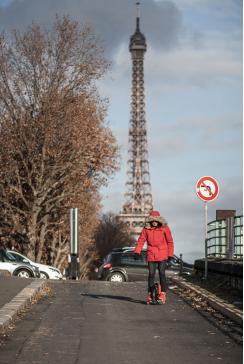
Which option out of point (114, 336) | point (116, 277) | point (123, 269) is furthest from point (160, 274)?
point (123, 269)

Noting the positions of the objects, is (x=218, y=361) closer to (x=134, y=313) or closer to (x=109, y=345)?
(x=109, y=345)

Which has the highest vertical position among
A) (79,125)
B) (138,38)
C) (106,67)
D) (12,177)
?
(138,38)

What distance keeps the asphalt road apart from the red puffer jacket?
36.9 inches

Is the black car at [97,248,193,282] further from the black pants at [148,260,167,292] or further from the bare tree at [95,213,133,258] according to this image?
the bare tree at [95,213,133,258]

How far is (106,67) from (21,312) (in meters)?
30.1

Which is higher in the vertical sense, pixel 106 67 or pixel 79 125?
pixel 106 67

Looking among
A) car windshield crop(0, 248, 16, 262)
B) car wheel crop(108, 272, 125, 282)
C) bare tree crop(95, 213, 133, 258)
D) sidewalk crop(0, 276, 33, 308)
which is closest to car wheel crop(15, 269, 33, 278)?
car windshield crop(0, 248, 16, 262)

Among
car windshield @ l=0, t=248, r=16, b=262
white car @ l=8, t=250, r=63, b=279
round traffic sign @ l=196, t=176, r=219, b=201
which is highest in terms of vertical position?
round traffic sign @ l=196, t=176, r=219, b=201

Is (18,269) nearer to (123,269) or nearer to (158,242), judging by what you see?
(123,269)

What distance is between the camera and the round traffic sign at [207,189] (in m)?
22.9

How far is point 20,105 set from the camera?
41.7 metres

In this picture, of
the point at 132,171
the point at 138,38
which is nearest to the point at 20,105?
the point at 132,171

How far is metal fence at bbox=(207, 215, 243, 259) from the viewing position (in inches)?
864

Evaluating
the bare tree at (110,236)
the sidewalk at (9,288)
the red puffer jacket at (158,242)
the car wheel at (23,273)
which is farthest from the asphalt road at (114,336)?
the bare tree at (110,236)
